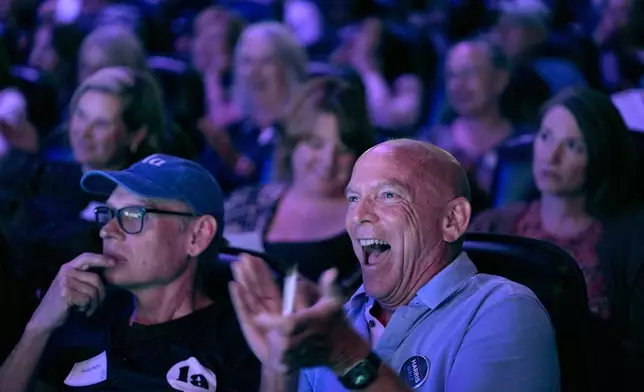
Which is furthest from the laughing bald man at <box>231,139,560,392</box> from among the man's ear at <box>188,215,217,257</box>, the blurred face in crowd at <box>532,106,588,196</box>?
the blurred face in crowd at <box>532,106,588,196</box>

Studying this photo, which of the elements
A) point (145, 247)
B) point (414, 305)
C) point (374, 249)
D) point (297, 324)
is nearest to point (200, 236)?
point (145, 247)

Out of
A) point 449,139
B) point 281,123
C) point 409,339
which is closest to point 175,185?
point 409,339

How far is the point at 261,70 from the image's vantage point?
4699mm

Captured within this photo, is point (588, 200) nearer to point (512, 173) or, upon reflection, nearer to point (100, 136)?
point (512, 173)

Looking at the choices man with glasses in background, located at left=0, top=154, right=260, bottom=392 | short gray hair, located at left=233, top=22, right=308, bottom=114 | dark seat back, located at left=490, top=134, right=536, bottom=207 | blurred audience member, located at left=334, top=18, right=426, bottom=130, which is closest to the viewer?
man with glasses in background, located at left=0, top=154, right=260, bottom=392

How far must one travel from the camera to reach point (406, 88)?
5605 millimetres

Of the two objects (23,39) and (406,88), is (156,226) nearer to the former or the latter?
(406,88)

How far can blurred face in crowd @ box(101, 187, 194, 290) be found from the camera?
2275 mm

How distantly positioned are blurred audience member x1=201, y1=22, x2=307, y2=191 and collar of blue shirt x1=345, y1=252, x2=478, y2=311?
2.40m

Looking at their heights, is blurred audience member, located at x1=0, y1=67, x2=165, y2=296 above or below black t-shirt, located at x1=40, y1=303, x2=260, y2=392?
above

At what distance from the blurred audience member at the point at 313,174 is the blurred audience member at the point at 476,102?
0.98 metres

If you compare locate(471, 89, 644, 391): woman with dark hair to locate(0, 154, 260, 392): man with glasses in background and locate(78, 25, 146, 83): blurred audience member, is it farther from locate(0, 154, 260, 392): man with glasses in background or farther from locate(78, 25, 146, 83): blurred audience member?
locate(78, 25, 146, 83): blurred audience member

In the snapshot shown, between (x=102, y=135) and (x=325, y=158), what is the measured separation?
2.54ft

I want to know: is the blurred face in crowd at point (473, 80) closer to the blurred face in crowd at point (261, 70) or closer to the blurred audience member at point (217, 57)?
the blurred face in crowd at point (261, 70)
